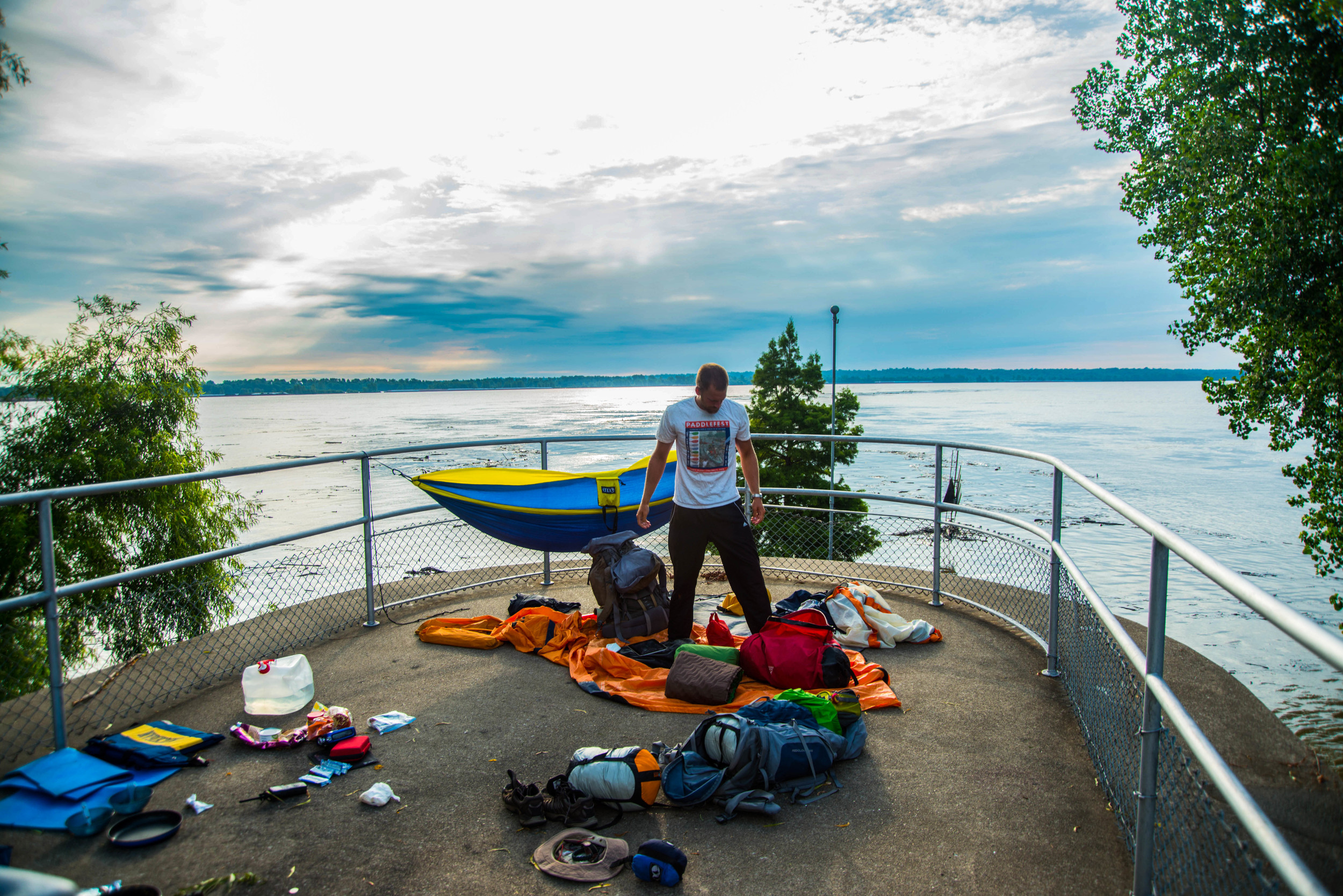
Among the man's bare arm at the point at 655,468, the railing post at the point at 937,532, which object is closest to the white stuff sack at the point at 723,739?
the man's bare arm at the point at 655,468

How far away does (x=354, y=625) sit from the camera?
214 inches

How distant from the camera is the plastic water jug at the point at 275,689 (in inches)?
156

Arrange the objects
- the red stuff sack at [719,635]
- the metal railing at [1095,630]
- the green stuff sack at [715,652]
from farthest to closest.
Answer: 1. the red stuff sack at [719,635]
2. the green stuff sack at [715,652]
3. the metal railing at [1095,630]

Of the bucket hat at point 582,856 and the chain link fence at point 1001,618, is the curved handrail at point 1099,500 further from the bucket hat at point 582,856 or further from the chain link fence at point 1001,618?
the bucket hat at point 582,856

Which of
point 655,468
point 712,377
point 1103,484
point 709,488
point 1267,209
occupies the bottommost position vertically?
point 1103,484

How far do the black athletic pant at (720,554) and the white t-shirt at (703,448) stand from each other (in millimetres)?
84

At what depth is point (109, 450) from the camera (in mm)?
17156

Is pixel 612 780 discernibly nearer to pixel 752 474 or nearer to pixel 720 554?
pixel 720 554

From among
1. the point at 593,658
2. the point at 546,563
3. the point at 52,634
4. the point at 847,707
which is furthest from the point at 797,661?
the point at 52,634

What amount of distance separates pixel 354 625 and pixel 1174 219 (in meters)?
13.3

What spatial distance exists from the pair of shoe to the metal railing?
1903 millimetres

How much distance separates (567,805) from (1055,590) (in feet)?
9.99

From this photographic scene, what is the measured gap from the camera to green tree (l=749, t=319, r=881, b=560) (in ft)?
88.2

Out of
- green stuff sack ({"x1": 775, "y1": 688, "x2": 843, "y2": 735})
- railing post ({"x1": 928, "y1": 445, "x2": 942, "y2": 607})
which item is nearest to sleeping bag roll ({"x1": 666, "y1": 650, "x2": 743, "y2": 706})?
green stuff sack ({"x1": 775, "y1": 688, "x2": 843, "y2": 735})
